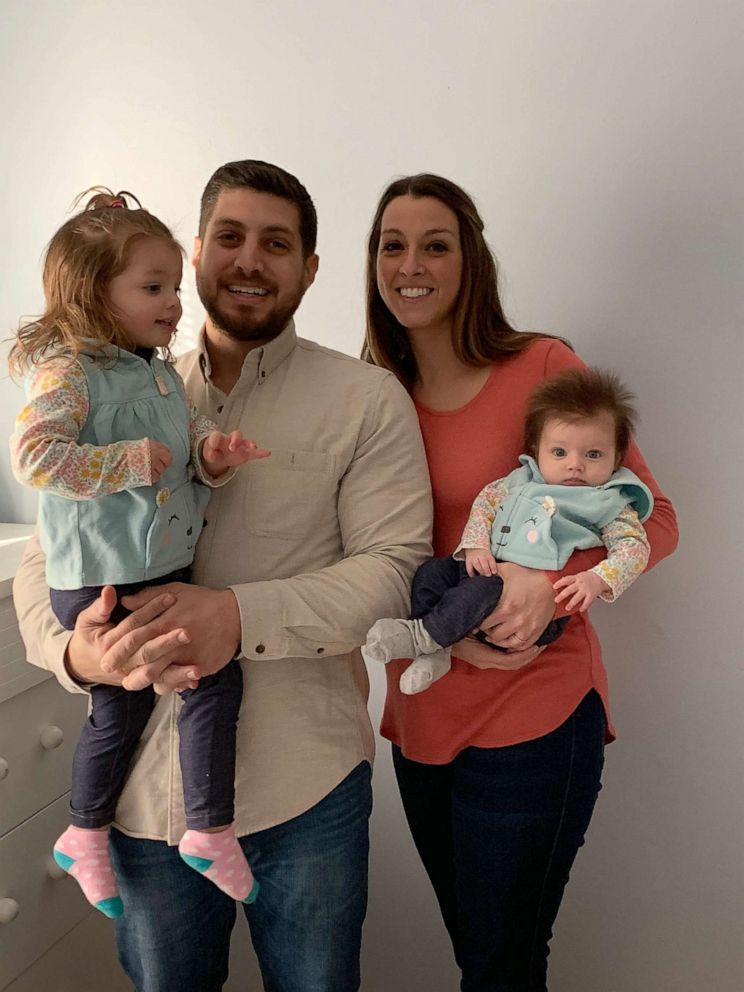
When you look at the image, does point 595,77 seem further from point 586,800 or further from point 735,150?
point 586,800

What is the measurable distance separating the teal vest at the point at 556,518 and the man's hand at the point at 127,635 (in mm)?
509

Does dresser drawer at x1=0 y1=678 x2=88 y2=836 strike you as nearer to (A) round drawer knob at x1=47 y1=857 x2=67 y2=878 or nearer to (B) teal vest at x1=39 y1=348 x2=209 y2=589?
(A) round drawer knob at x1=47 y1=857 x2=67 y2=878

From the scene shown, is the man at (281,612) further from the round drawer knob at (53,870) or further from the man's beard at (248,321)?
the round drawer knob at (53,870)

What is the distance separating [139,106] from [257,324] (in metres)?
0.94

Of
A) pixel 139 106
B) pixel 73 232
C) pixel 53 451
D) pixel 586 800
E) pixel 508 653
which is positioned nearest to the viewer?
pixel 53 451

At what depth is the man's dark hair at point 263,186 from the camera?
49.1 inches

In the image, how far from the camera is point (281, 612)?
3.61 ft

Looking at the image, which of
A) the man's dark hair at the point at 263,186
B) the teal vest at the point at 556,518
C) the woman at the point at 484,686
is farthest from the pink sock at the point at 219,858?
the man's dark hair at the point at 263,186

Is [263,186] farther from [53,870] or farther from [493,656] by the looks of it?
[53,870]

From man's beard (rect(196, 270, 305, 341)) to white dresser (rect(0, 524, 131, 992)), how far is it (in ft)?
2.27

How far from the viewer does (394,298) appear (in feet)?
4.60

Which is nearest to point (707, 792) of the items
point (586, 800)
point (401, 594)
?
point (586, 800)

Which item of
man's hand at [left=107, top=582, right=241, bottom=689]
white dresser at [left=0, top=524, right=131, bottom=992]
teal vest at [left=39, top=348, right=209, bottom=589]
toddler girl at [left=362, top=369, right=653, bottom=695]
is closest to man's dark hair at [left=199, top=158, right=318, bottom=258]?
teal vest at [left=39, top=348, right=209, bottom=589]

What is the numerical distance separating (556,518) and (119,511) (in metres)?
0.64
